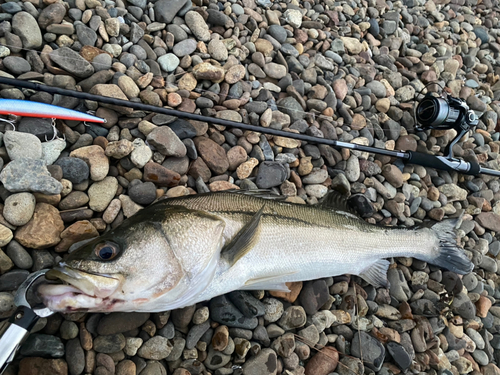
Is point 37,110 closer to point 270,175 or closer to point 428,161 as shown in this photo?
point 270,175

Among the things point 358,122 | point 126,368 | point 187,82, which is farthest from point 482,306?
point 187,82

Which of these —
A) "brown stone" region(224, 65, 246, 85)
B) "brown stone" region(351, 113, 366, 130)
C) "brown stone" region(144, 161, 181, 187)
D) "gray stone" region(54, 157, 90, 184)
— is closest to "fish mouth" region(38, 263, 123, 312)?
"gray stone" region(54, 157, 90, 184)

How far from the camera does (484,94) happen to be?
15.7 ft

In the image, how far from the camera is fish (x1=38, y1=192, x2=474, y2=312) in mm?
1627

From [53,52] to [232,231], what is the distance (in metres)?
2.13

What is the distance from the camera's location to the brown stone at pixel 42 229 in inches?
80.2

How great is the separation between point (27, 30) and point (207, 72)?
148 cm

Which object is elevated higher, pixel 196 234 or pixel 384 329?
pixel 196 234

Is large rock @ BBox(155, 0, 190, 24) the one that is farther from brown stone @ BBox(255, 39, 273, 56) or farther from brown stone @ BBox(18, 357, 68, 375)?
brown stone @ BBox(18, 357, 68, 375)

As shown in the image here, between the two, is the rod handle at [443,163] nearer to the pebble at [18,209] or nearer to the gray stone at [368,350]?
the gray stone at [368,350]

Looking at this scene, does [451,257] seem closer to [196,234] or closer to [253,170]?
[253,170]

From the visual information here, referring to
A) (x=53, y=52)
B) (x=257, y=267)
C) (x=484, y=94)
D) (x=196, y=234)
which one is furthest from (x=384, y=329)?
(x=484, y=94)

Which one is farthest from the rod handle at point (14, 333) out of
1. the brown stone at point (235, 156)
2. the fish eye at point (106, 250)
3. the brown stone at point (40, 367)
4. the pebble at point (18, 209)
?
the brown stone at point (235, 156)

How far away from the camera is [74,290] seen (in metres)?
1.56
